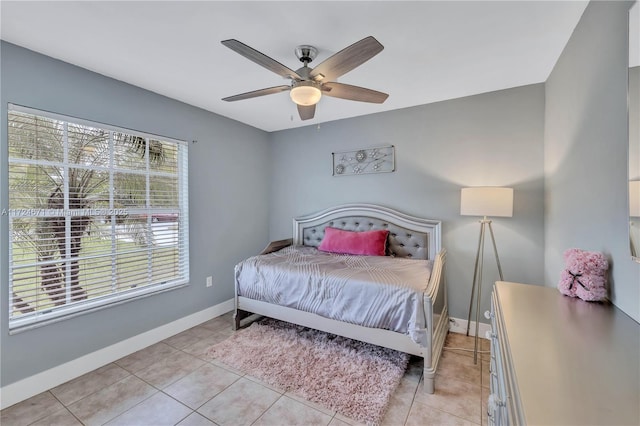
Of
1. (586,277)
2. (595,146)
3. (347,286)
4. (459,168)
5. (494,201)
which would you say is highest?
(459,168)

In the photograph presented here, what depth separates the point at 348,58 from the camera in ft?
5.24

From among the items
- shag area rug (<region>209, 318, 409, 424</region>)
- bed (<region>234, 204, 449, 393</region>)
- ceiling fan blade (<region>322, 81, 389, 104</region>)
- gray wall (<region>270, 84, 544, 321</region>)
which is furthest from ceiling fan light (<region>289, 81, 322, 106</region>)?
shag area rug (<region>209, 318, 409, 424</region>)

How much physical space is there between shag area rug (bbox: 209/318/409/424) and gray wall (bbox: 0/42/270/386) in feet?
2.76

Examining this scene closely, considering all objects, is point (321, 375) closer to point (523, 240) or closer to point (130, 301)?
point (130, 301)

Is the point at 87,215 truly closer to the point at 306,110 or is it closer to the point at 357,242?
the point at 306,110

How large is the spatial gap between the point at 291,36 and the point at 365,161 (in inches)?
73.9

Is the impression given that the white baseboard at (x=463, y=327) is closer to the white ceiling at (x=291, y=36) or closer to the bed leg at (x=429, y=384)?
the bed leg at (x=429, y=384)

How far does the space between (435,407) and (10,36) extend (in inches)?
148

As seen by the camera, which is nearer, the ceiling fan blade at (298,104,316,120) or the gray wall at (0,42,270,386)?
the gray wall at (0,42,270,386)

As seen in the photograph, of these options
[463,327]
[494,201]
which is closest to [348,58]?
[494,201]

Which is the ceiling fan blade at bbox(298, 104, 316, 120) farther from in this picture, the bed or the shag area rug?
the shag area rug

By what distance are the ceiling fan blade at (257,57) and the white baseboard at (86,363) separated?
2631mm

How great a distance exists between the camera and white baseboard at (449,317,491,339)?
279 centimetres

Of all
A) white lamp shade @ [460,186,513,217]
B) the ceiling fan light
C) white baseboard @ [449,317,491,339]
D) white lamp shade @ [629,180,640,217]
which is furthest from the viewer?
white baseboard @ [449,317,491,339]
